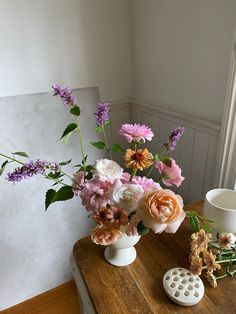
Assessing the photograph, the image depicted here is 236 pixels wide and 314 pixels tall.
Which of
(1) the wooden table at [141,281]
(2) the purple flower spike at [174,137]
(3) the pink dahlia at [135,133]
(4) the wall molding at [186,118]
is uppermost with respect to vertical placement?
(3) the pink dahlia at [135,133]

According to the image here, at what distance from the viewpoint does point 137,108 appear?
5.06ft

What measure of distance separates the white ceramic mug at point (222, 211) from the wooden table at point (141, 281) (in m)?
0.14

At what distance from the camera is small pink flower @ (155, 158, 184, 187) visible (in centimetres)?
64

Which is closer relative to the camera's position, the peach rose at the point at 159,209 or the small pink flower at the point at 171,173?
the peach rose at the point at 159,209

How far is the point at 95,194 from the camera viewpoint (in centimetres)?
57

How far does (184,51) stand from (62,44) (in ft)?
1.99

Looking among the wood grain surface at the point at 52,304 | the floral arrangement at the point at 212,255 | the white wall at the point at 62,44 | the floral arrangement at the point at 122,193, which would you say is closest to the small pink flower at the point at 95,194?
the floral arrangement at the point at 122,193

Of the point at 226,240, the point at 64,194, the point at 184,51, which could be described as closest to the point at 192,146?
the point at 184,51

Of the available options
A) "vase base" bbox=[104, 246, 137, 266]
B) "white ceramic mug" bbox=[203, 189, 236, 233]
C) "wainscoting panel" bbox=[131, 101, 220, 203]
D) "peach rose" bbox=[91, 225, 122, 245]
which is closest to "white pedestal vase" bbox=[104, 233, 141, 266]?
"vase base" bbox=[104, 246, 137, 266]

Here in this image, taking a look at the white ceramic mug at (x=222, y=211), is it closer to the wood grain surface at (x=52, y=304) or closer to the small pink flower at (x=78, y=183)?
the small pink flower at (x=78, y=183)

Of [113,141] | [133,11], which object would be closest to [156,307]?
[113,141]

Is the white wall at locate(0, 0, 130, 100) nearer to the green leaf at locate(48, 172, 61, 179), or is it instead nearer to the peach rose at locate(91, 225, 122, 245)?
the green leaf at locate(48, 172, 61, 179)

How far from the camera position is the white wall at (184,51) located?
3.17ft

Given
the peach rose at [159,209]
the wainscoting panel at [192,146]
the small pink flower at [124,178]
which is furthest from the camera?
the wainscoting panel at [192,146]
